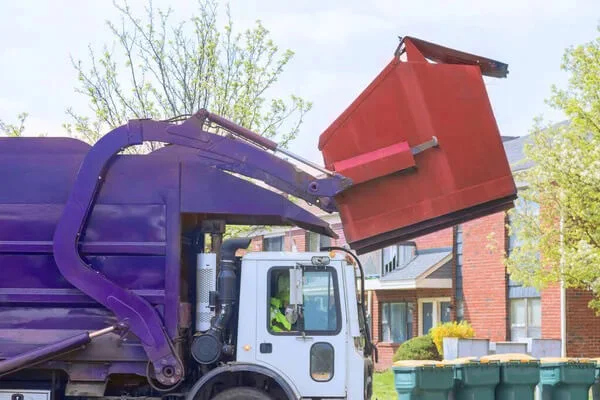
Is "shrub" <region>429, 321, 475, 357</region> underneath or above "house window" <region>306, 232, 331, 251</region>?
underneath

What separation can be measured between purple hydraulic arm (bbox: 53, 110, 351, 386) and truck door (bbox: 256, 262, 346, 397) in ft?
2.72

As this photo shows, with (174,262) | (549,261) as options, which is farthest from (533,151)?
(174,262)

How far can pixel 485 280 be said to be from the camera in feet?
95.4

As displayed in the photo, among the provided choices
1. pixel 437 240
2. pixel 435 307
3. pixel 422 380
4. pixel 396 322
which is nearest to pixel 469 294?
→ pixel 435 307

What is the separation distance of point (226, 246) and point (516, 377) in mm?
4749

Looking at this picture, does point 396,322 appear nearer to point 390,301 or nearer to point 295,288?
point 390,301

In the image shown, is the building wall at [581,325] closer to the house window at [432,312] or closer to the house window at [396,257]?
the house window at [432,312]

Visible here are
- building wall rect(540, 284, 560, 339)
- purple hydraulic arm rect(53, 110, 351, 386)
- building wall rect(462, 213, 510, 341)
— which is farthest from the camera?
building wall rect(462, 213, 510, 341)

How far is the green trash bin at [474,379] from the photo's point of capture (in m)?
13.2

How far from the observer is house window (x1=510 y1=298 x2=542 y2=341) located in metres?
27.1

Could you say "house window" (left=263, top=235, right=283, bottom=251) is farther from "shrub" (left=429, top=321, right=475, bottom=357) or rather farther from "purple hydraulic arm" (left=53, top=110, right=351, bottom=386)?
"purple hydraulic arm" (left=53, top=110, right=351, bottom=386)

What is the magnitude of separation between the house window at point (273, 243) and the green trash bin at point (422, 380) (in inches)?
934

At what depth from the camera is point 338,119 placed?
35.4 feet

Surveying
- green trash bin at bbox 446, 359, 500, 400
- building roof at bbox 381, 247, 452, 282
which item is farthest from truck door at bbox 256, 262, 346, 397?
building roof at bbox 381, 247, 452, 282
